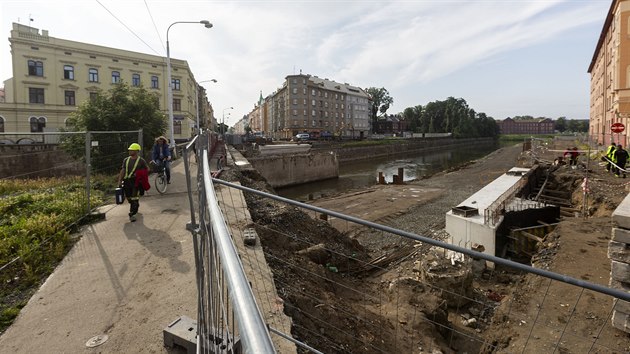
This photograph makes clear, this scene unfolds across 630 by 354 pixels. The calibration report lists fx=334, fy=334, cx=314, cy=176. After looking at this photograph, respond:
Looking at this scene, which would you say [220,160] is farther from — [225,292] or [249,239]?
[225,292]

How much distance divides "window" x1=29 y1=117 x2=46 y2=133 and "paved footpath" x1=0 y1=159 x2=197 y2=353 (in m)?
39.1

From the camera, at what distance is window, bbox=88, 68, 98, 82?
128ft

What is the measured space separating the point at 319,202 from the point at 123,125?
12162 mm

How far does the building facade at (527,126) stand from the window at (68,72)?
18670 centimetres

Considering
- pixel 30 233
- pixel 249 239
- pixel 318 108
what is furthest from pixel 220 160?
pixel 318 108

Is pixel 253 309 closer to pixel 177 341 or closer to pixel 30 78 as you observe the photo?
pixel 177 341

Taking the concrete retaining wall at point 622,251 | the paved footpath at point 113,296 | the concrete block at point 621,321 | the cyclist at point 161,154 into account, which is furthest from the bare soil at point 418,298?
the cyclist at point 161,154

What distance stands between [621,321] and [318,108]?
269 feet

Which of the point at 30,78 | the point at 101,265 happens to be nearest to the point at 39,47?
the point at 30,78

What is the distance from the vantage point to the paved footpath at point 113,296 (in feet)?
10.6

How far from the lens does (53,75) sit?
3650 centimetres

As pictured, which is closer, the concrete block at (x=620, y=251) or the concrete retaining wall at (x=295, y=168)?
the concrete block at (x=620, y=251)

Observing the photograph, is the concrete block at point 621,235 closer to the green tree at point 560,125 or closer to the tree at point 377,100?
the tree at point 377,100

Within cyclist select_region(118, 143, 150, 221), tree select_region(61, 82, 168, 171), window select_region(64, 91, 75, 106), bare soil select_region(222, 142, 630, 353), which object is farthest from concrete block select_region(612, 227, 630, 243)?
window select_region(64, 91, 75, 106)
